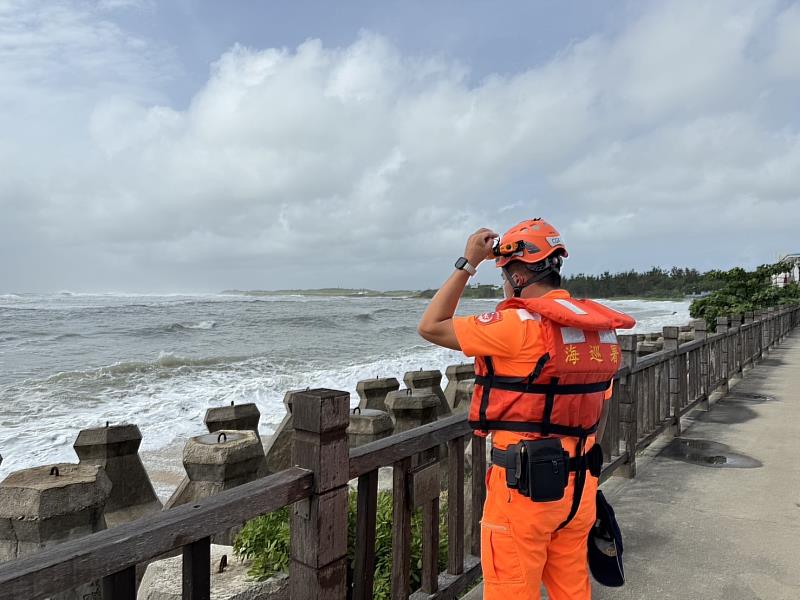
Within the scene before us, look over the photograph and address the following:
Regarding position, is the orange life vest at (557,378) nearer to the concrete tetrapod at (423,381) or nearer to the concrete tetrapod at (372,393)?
the concrete tetrapod at (372,393)

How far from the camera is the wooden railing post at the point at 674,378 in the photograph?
6.89m

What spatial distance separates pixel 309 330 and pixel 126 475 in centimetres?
2960

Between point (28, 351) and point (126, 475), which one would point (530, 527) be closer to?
point (126, 475)

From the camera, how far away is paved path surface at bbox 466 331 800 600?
11.7 feet

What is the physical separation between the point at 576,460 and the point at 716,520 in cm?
306

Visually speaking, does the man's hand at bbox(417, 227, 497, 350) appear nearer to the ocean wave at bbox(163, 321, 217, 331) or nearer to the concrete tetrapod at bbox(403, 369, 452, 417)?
the concrete tetrapod at bbox(403, 369, 452, 417)

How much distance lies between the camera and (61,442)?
9.08 m

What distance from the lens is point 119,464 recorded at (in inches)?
175

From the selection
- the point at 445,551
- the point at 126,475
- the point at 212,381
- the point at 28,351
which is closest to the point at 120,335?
the point at 28,351

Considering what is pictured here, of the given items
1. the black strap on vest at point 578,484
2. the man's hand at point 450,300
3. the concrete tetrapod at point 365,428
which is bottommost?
the concrete tetrapod at point 365,428

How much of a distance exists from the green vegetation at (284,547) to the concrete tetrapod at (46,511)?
71 cm

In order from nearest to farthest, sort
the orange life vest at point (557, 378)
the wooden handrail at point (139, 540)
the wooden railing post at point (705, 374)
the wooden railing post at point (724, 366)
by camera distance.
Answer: the wooden handrail at point (139, 540) → the orange life vest at point (557, 378) → the wooden railing post at point (705, 374) → the wooden railing post at point (724, 366)

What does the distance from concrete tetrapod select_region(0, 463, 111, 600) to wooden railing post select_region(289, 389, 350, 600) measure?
117cm

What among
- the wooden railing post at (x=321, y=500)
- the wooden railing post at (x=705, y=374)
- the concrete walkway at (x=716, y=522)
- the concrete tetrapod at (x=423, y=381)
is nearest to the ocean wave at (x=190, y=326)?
the concrete tetrapod at (x=423, y=381)
